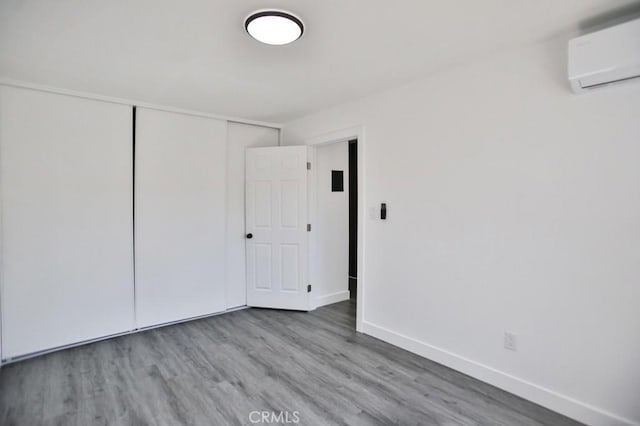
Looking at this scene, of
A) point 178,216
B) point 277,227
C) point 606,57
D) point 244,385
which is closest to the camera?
point 606,57

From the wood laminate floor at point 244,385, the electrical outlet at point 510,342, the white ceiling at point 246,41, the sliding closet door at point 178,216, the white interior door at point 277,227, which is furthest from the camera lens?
the white interior door at point 277,227

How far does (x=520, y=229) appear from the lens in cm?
228

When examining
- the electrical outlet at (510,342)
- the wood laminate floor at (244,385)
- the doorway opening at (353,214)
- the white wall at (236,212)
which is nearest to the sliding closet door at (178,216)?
the white wall at (236,212)

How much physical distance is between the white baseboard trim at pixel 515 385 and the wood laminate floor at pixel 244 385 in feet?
0.18

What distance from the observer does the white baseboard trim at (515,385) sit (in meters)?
1.95

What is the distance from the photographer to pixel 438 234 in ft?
9.11

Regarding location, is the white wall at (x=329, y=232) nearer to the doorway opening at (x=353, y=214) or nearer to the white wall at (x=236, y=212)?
the white wall at (x=236, y=212)

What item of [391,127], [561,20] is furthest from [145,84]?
[561,20]

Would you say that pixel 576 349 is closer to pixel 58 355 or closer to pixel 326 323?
pixel 326 323

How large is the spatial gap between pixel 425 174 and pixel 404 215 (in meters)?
0.42

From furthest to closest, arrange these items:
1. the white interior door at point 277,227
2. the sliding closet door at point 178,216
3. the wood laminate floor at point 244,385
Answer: the white interior door at point 277,227
the sliding closet door at point 178,216
the wood laminate floor at point 244,385

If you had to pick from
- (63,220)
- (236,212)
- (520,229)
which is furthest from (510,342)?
(63,220)

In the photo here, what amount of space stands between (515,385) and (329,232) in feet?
8.58

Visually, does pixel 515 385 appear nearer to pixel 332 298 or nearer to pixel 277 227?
pixel 332 298
